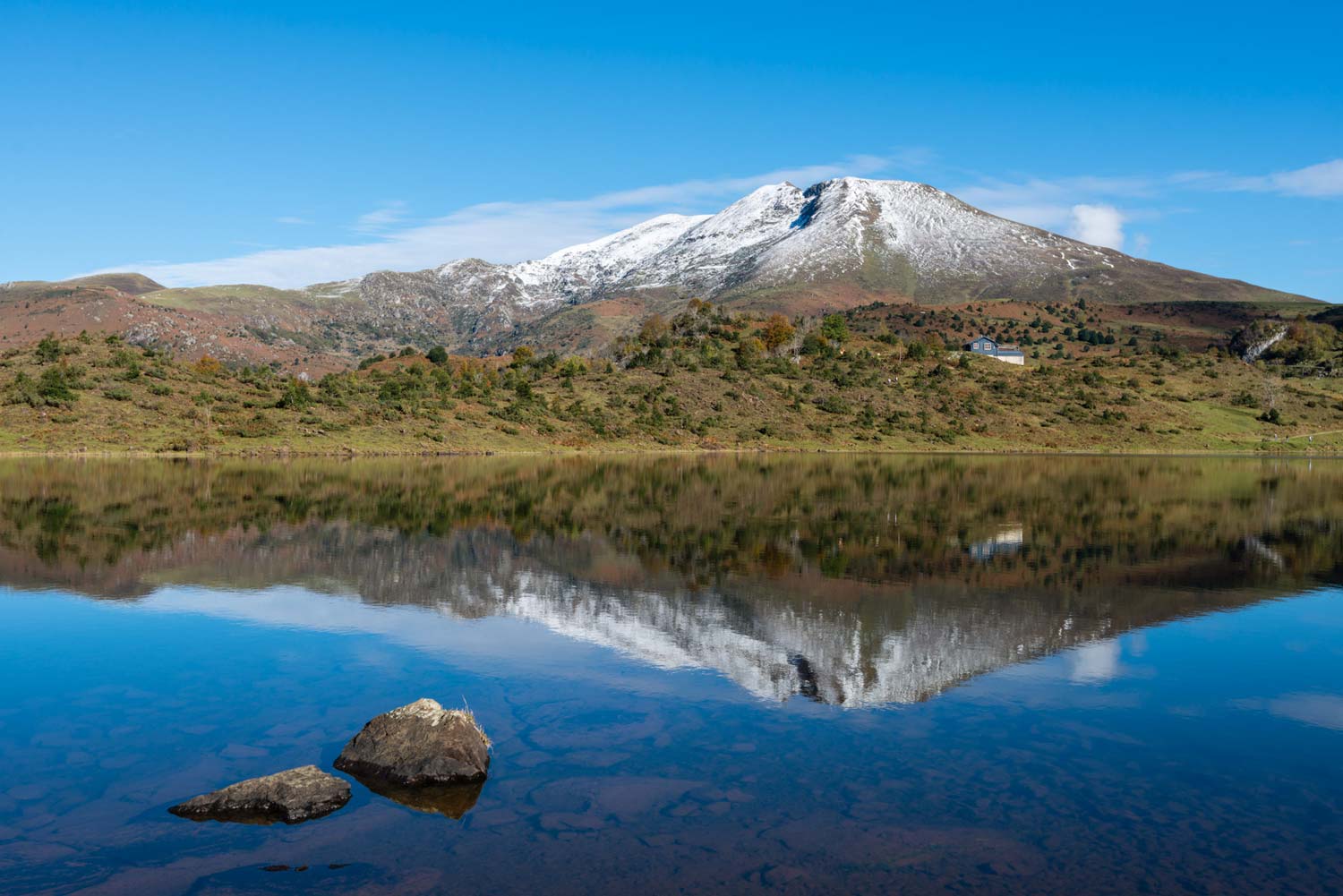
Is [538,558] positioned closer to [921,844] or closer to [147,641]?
[147,641]

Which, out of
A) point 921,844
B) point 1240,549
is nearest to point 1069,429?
point 1240,549

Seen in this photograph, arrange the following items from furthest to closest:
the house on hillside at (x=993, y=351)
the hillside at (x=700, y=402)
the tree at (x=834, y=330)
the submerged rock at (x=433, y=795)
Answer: the house on hillside at (x=993, y=351)
the tree at (x=834, y=330)
the hillside at (x=700, y=402)
the submerged rock at (x=433, y=795)

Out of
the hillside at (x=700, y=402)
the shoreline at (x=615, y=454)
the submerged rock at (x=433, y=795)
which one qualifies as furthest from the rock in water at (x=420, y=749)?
the hillside at (x=700, y=402)

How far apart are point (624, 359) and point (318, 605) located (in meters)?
121

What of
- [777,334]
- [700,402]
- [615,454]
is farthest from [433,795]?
[777,334]

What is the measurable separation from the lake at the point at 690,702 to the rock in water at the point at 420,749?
414 mm

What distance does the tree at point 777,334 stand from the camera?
153m

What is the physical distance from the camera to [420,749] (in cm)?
1222

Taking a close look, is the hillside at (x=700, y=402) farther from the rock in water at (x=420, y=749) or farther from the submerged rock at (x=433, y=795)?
the submerged rock at (x=433, y=795)

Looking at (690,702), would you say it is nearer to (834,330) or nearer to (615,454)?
(615,454)

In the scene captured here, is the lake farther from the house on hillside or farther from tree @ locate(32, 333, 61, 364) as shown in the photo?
the house on hillside

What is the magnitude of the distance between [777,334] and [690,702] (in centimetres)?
14284

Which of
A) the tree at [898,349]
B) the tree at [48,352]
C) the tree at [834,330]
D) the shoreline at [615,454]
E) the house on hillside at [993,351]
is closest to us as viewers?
the shoreline at [615,454]

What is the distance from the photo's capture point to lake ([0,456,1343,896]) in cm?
1003
